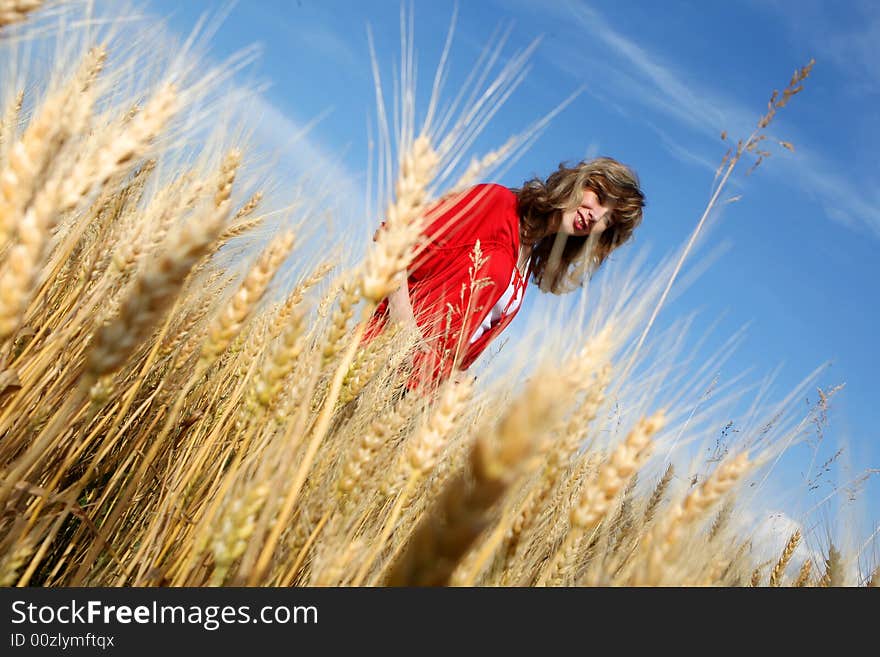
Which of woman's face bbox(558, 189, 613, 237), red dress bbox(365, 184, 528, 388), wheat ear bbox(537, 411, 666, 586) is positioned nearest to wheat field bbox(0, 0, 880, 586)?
wheat ear bbox(537, 411, 666, 586)

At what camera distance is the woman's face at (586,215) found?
261cm

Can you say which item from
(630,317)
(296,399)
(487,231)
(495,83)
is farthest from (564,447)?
(487,231)

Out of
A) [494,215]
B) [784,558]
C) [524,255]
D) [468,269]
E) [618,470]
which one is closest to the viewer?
[618,470]

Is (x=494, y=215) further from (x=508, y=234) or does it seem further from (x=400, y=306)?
(x=400, y=306)

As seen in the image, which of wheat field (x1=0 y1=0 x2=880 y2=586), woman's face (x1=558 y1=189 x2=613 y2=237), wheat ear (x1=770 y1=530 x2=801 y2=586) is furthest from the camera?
woman's face (x1=558 y1=189 x2=613 y2=237)

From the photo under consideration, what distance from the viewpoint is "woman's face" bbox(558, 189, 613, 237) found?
8.55ft

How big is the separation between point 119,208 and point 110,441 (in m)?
0.72

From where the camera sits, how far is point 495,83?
3.15 feet

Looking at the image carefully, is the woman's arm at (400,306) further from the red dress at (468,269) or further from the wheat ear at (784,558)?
the wheat ear at (784,558)

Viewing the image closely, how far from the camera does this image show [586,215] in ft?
8.67

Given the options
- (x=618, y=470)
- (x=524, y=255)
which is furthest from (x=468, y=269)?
(x=618, y=470)

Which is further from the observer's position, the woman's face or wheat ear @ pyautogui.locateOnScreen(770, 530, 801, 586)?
the woman's face

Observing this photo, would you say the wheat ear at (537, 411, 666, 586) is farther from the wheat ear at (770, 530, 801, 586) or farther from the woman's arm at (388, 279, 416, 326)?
the wheat ear at (770, 530, 801, 586)

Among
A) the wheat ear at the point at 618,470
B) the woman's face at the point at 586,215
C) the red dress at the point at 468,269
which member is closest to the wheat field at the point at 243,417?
the wheat ear at the point at 618,470
